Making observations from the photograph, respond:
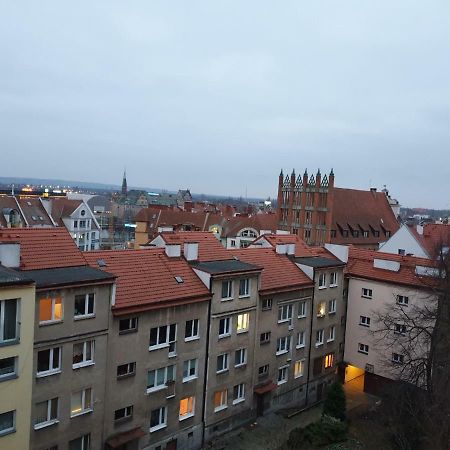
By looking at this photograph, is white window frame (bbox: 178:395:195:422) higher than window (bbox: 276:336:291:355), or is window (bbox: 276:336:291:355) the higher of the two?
window (bbox: 276:336:291:355)

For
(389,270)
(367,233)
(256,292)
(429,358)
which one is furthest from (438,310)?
(367,233)

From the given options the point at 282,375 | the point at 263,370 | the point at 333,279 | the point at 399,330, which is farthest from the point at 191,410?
the point at 399,330

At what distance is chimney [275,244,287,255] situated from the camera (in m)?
38.6

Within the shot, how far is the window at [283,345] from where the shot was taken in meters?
35.3

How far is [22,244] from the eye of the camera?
2430 centimetres

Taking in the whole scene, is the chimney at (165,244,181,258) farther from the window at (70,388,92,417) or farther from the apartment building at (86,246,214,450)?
the window at (70,388,92,417)

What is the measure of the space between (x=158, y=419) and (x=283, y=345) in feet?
37.6

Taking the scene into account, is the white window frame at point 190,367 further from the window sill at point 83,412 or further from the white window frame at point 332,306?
the white window frame at point 332,306

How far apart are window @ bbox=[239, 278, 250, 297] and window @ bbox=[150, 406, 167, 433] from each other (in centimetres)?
843

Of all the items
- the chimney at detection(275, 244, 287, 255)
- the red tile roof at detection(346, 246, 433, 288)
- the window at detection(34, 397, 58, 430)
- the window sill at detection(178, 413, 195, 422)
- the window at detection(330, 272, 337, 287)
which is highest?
the chimney at detection(275, 244, 287, 255)

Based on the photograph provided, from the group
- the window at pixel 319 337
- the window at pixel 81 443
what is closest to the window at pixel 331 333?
the window at pixel 319 337

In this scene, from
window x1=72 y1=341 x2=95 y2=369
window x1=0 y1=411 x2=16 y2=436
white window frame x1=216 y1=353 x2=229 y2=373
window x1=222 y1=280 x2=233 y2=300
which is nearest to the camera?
window x1=0 y1=411 x2=16 y2=436

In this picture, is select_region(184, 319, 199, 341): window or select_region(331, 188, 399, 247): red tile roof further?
select_region(331, 188, 399, 247): red tile roof

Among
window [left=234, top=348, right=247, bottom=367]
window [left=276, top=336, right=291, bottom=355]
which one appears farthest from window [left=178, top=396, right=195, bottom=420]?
window [left=276, top=336, right=291, bottom=355]
